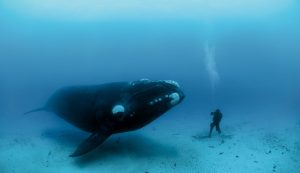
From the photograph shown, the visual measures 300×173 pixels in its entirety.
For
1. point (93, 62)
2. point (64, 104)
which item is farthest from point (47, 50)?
point (64, 104)

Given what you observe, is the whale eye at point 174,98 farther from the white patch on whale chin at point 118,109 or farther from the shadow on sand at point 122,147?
the shadow on sand at point 122,147

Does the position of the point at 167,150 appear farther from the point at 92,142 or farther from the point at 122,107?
the point at 92,142

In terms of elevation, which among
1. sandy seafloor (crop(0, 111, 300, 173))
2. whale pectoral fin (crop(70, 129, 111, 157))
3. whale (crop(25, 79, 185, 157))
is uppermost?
whale (crop(25, 79, 185, 157))

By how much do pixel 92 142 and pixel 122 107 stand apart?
1.49 m

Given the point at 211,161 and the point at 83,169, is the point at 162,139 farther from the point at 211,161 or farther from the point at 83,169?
the point at 83,169

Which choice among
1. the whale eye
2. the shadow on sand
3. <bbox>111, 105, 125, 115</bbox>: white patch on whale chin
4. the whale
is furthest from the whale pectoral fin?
the whale eye

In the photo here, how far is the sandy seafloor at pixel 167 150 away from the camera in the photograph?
33.0 feet

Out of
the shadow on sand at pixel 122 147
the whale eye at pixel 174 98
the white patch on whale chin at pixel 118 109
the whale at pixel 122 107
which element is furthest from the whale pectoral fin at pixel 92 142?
the whale eye at pixel 174 98

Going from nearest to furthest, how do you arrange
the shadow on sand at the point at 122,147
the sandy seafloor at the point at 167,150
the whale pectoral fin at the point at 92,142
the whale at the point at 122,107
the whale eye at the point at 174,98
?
1. the whale pectoral fin at the point at 92,142
2. the sandy seafloor at the point at 167,150
3. the whale at the point at 122,107
4. the whale eye at the point at 174,98
5. the shadow on sand at the point at 122,147

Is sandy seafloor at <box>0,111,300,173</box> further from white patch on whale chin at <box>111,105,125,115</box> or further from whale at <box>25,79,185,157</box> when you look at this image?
white patch on whale chin at <box>111,105,125,115</box>

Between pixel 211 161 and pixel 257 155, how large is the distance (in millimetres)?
1733

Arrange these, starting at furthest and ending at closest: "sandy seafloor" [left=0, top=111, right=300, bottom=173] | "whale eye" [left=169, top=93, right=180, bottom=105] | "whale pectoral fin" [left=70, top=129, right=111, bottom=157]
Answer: "whale eye" [left=169, top=93, right=180, bottom=105], "sandy seafloor" [left=0, top=111, right=300, bottom=173], "whale pectoral fin" [left=70, top=129, right=111, bottom=157]

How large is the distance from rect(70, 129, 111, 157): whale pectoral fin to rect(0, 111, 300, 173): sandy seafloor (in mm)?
810

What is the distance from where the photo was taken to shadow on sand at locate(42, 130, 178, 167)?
11.0m
